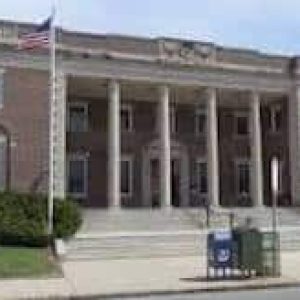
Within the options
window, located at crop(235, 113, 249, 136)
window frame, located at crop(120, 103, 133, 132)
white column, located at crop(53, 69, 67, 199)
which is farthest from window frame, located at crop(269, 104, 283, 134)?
white column, located at crop(53, 69, 67, 199)

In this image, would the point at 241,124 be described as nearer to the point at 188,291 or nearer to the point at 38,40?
the point at 38,40

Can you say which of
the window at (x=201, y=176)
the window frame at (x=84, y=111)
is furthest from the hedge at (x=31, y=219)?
the window at (x=201, y=176)

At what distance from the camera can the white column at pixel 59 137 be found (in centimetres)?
3594

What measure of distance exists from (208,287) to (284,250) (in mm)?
11558

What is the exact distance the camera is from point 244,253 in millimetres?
19672

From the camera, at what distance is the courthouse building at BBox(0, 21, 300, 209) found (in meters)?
35.7

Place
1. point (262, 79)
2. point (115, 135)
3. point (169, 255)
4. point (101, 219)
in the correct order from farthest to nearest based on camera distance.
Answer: point (262, 79) → point (115, 135) → point (101, 219) → point (169, 255)

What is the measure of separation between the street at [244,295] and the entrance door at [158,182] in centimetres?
2408

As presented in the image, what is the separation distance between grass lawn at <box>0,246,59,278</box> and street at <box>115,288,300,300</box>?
4574mm

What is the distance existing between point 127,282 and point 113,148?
60.4ft

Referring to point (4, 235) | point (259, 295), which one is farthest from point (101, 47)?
point (259, 295)

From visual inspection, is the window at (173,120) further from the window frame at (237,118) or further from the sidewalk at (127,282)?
the sidewalk at (127,282)

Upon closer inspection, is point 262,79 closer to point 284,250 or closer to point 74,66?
point 74,66

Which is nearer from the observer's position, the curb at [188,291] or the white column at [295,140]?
the curb at [188,291]
